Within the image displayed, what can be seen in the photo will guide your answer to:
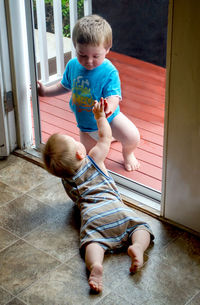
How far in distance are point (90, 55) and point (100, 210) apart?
0.73 m

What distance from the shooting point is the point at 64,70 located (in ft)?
8.02

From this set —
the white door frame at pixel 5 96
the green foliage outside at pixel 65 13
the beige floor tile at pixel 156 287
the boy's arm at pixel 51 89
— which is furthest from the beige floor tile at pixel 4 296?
the green foliage outside at pixel 65 13

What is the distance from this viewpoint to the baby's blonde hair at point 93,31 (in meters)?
2.11

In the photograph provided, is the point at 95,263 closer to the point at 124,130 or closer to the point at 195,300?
the point at 195,300

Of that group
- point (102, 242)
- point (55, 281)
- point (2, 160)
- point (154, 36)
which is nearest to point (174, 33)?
point (154, 36)

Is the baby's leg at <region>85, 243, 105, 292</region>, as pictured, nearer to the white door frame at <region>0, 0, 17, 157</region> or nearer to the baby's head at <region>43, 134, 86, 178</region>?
the baby's head at <region>43, 134, 86, 178</region>

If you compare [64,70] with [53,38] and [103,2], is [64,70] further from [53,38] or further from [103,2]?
[103,2]

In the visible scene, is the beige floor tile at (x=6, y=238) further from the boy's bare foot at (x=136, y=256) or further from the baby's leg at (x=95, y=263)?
the boy's bare foot at (x=136, y=256)

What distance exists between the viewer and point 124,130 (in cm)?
237

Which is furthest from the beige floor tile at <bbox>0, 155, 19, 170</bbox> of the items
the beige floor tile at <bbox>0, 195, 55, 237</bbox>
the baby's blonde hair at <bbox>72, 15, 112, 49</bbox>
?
the baby's blonde hair at <bbox>72, 15, 112, 49</bbox>

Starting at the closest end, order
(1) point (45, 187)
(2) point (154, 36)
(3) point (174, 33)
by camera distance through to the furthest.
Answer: (3) point (174, 33) → (2) point (154, 36) → (1) point (45, 187)

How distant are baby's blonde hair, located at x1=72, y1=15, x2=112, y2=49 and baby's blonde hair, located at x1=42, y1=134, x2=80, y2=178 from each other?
0.49 metres

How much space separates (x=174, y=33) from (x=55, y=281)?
1.01 metres

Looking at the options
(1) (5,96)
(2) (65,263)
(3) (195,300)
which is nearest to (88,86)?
(1) (5,96)
